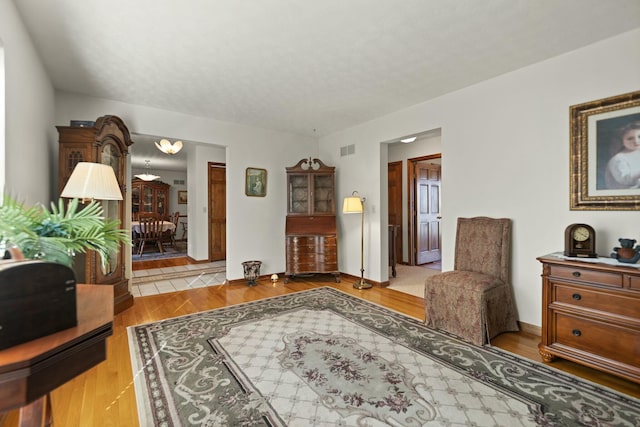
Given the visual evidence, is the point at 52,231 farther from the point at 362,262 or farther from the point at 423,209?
the point at 423,209

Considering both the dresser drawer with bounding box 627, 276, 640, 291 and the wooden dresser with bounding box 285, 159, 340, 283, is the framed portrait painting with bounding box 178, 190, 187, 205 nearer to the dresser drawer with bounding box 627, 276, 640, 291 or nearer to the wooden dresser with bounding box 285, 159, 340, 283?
the wooden dresser with bounding box 285, 159, 340, 283

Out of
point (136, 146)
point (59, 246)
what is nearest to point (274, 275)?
point (59, 246)

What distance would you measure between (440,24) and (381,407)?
268 cm

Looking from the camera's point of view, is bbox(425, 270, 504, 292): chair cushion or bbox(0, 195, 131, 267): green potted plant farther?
bbox(425, 270, 504, 292): chair cushion

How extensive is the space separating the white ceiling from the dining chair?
15.0 ft

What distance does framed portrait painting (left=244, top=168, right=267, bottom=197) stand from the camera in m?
4.91

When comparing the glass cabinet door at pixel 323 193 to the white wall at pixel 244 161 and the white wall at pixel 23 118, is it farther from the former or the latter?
the white wall at pixel 23 118

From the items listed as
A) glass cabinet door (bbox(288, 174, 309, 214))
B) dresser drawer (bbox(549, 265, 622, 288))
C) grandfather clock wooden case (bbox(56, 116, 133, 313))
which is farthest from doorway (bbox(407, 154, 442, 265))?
grandfather clock wooden case (bbox(56, 116, 133, 313))

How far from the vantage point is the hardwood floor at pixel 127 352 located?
1.72m

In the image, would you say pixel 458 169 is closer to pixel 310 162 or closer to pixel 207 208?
pixel 310 162

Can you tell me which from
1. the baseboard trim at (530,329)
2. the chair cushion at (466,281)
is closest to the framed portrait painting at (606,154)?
the chair cushion at (466,281)

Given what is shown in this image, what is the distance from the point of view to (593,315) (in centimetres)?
206

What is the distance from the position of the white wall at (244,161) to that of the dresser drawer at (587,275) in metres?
3.95

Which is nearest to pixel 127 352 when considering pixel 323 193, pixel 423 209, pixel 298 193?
pixel 298 193
